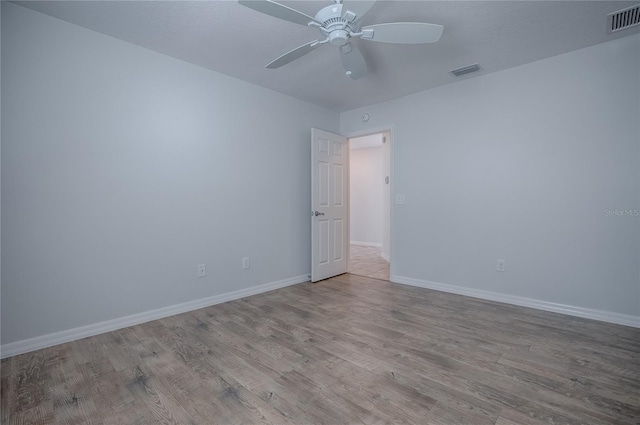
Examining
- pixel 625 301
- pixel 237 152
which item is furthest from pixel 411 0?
pixel 625 301

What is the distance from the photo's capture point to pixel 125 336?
2373mm

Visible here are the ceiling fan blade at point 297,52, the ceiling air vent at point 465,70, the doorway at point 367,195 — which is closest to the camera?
the ceiling fan blade at point 297,52

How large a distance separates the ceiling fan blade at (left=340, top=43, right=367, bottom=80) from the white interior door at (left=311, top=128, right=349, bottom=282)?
1536mm

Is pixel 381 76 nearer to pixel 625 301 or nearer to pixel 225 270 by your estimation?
pixel 225 270

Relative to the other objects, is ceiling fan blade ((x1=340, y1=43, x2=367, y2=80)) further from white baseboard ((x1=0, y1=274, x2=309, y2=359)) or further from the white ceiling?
white baseboard ((x1=0, y1=274, x2=309, y2=359))

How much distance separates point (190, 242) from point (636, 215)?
416 centimetres

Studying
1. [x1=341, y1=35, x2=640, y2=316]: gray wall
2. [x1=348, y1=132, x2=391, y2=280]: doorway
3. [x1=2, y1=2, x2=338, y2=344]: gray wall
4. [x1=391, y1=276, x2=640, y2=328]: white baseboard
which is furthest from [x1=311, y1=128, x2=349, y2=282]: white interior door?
[x1=348, y1=132, x2=391, y2=280]: doorway

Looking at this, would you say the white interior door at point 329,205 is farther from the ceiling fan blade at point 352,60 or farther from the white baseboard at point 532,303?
the ceiling fan blade at point 352,60

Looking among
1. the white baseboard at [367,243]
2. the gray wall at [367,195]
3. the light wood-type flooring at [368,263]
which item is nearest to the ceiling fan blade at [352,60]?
the light wood-type flooring at [368,263]

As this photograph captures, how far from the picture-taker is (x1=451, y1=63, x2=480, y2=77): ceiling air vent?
3.02 metres

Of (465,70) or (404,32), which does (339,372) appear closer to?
(404,32)

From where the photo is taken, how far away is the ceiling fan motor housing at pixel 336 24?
1.77m

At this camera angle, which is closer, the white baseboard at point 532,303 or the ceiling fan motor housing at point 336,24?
the ceiling fan motor housing at point 336,24

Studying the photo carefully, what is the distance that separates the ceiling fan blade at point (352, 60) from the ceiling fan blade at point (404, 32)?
0.17m
